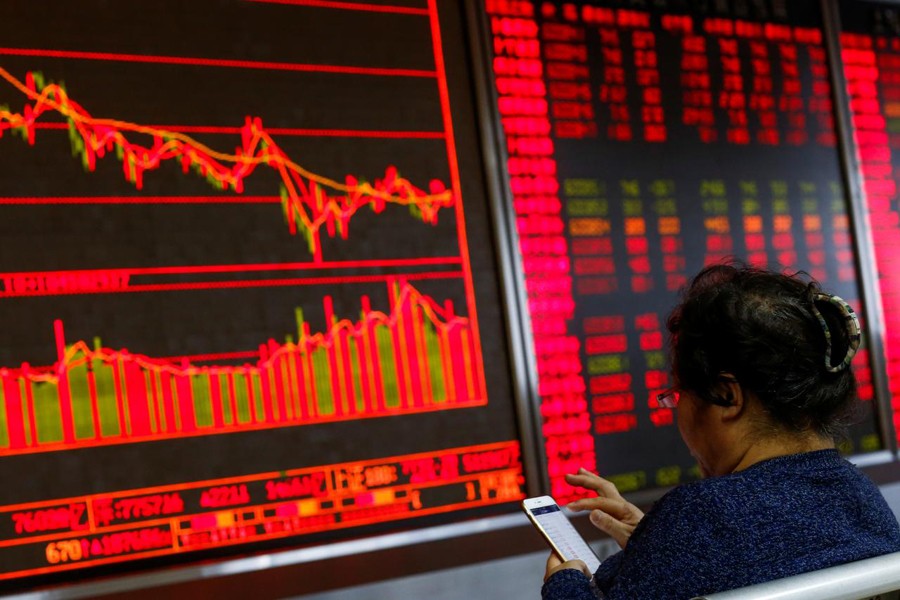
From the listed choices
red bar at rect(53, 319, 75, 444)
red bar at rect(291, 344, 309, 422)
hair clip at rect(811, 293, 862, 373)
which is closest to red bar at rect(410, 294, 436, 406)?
red bar at rect(291, 344, 309, 422)

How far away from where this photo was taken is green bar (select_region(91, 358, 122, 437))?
6.01 feet

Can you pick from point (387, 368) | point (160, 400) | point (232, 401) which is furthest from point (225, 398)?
point (387, 368)

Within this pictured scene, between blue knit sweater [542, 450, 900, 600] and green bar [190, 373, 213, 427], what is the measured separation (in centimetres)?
95

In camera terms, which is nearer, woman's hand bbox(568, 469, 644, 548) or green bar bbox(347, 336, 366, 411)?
woman's hand bbox(568, 469, 644, 548)

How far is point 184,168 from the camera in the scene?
196 cm

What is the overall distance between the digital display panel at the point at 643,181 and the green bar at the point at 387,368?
34 centimetres

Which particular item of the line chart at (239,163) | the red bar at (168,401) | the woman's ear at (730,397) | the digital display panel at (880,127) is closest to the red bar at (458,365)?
the line chart at (239,163)

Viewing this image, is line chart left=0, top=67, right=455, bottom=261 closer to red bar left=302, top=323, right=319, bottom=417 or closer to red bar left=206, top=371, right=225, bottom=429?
red bar left=302, top=323, right=319, bottom=417

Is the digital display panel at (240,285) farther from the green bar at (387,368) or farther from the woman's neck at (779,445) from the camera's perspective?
the woman's neck at (779,445)

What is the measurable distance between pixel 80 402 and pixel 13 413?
0.11 m

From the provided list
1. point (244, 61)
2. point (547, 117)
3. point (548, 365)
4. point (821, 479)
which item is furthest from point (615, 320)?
point (821, 479)

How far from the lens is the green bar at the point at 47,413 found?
70.5 inches

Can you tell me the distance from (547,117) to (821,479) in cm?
128

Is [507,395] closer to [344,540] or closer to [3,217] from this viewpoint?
[344,540]
